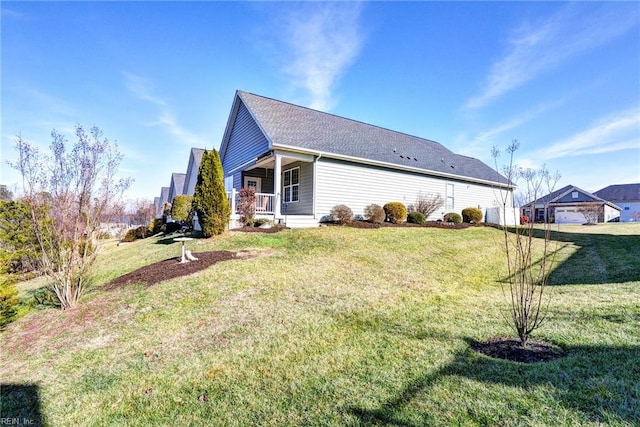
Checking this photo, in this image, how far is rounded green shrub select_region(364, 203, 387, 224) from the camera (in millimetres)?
13131

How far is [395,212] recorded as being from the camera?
546 inches

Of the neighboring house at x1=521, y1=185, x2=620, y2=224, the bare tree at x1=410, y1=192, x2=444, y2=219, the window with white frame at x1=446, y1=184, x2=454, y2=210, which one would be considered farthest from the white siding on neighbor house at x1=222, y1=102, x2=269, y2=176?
the neighboring house at x1=521, y1=185, x2=620, y2=224

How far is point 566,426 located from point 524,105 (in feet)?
51.3

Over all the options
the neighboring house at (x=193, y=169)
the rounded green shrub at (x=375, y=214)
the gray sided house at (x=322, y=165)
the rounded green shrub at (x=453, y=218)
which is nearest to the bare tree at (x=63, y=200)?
the gray sided house at (x=322, y=165)

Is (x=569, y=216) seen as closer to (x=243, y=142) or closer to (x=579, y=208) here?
(x=579, y=208)

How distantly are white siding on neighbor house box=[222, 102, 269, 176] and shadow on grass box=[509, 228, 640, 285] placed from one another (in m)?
11.3

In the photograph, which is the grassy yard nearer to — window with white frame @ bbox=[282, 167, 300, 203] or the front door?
window with white frame @ bbox=[282, 167, 300, 203]

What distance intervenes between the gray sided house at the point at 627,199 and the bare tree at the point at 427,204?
39097mm

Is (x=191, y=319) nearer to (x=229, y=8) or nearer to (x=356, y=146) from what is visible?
(x=229, y=8)

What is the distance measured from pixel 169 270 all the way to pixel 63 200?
2.55 metres

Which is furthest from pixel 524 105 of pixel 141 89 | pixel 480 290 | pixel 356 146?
pixel 141 89

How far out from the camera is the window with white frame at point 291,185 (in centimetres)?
1473

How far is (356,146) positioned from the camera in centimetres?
1507

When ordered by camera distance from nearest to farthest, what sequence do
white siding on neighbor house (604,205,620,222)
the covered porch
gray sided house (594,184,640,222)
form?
the covered porch → white siding on neighbor house (604,205,620,222) → gray sided house (594,184,640,222)
